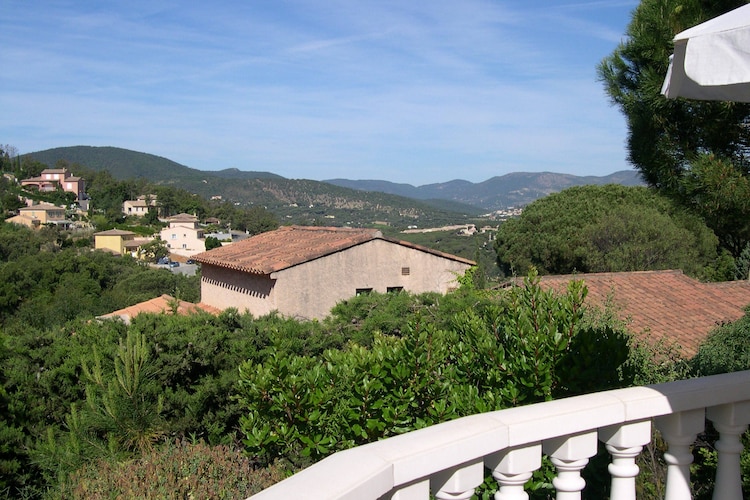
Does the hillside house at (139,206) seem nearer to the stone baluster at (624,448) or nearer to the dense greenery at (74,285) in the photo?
the dense greenery at (74,285)

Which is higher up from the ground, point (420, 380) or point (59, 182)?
point (59, 182)

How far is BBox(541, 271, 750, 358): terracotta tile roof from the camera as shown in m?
13.5

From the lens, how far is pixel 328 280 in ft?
54.3

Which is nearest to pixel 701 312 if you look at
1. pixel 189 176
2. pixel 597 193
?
pixel 597 193

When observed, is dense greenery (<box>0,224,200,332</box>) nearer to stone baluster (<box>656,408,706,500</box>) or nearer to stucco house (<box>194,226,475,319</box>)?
stucco house (<box>194,226,475,319</box>)

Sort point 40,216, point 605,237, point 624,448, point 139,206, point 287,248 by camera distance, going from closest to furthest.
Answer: point 624,448, point 287,248, point 605,237, point 40,216, point 139,206

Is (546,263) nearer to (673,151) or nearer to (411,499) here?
(673,151)

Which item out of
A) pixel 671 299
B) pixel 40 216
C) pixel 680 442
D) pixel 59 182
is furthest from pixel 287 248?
pixel 59 182

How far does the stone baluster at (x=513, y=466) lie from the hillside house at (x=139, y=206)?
408ft

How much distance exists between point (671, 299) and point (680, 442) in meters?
14.4

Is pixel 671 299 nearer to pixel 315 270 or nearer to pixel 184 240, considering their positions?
pixel 315 270

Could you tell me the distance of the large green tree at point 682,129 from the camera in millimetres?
5391

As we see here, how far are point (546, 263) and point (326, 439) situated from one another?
2698cm

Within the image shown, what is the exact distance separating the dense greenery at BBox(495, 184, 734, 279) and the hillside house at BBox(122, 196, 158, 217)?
9948cm
